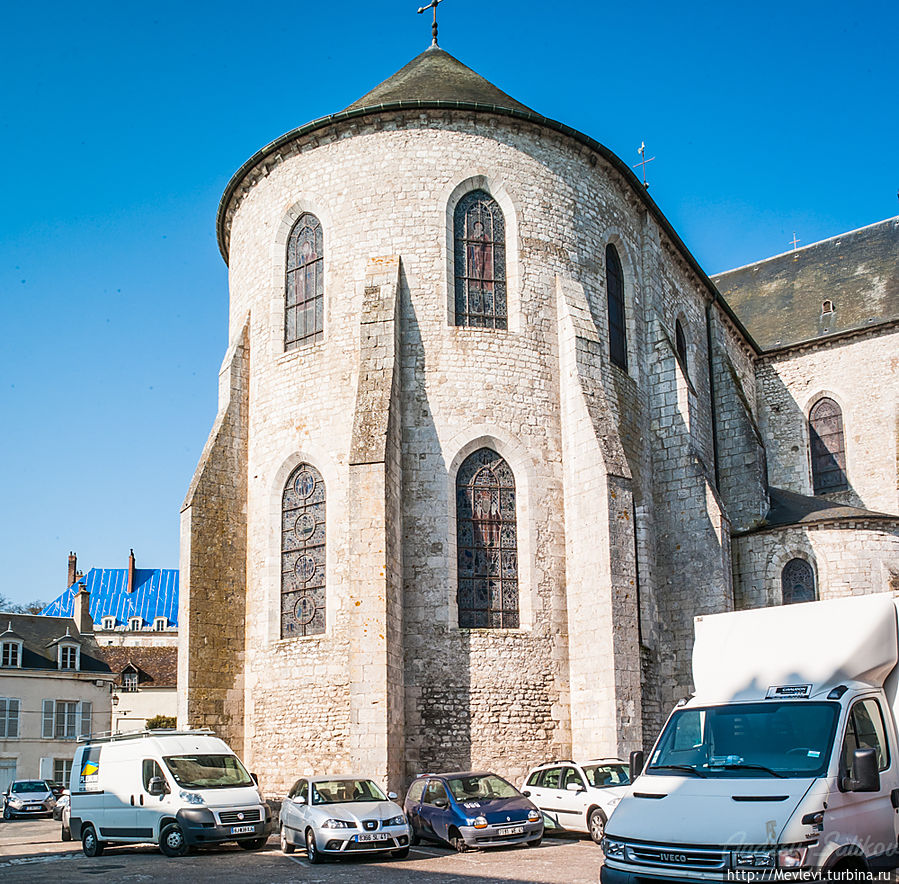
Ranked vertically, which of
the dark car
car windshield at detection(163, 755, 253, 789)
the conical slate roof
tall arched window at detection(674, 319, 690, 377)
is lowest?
the dark car

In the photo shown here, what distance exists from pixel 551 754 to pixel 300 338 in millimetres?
9246

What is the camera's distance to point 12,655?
37094 millimetres

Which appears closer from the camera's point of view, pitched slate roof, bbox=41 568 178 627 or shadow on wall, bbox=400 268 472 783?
shadow on wall, bbox=400 268 472 783

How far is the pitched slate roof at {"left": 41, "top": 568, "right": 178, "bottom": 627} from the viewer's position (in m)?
56.9

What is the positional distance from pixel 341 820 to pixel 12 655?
28.5 meters

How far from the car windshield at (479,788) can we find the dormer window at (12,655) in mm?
27964

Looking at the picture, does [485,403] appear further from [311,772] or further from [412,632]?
[311,772]

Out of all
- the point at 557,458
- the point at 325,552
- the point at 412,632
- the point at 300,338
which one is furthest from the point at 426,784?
the point at 300,338

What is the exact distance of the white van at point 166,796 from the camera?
13.5 metres

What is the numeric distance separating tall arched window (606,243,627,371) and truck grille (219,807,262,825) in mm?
11708

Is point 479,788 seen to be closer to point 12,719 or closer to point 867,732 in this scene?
point 867,732

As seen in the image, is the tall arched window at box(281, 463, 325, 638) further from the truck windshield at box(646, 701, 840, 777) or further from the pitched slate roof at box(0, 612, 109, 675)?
the pitched slate roof at box(0, 612, 109, 675)

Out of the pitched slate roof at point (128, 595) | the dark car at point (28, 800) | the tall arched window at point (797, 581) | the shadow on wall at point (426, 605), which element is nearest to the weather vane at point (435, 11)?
the shadow on wall at point (426, 605)

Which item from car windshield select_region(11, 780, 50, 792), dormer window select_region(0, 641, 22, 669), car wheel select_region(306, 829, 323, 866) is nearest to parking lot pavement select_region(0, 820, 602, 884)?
car wheel select_region(306, 829, 323, 866)
